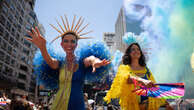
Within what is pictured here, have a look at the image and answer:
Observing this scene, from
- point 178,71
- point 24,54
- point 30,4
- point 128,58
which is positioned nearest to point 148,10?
point 178,71

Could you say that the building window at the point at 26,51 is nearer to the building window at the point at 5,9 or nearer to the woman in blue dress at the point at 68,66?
the building window at the point at 5,9

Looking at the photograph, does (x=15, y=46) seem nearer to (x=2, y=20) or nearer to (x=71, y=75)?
(x=2, y=20)

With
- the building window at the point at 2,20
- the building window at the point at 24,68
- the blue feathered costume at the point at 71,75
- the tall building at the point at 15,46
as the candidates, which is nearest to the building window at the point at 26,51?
the tall building at the point at 15,46

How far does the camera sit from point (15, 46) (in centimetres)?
2781

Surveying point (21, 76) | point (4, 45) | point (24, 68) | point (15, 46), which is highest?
point (15, 46)

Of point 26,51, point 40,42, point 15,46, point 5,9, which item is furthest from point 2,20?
point 40,42

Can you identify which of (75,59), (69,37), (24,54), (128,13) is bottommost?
(75,59)

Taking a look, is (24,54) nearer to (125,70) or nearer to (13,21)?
(13,21)

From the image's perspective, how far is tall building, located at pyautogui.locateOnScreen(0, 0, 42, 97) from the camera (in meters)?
23.5

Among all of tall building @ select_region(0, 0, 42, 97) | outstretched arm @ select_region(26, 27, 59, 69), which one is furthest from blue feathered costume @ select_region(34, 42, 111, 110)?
tall building @ select_region(0, 0, 42, 97)

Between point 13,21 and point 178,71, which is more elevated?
point 13,21

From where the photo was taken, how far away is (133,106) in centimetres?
209

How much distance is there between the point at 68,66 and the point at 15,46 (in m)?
28.9

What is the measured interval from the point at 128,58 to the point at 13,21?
2835 centimetres
